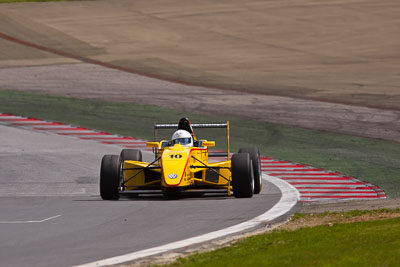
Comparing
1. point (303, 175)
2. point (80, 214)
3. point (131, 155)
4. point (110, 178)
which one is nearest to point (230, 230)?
point (80, 214)

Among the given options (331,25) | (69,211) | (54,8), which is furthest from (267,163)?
(54,8)

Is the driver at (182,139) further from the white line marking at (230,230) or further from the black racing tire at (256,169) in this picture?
the white line marking at (230,230)

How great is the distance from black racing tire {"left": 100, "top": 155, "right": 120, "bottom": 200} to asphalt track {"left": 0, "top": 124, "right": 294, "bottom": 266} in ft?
1.19

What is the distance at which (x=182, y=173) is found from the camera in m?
19.7

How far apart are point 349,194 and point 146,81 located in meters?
23.5

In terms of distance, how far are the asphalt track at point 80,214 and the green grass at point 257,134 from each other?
396 cm

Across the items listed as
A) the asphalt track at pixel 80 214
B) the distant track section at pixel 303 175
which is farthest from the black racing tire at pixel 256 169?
the distant track section at pixel 303 175

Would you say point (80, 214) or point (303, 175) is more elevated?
point (80, 214)

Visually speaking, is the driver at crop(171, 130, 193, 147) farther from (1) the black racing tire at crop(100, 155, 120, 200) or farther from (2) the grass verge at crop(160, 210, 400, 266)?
(2) the grass verge at crop(160, 210, 400, 266)

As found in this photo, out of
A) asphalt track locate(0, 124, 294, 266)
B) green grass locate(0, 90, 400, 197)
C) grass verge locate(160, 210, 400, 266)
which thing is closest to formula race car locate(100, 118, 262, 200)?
asphalt track locate(0, 124, 294, 266)

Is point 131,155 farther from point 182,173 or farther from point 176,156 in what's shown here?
point 182,173

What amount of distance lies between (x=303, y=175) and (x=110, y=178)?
22.8 ft

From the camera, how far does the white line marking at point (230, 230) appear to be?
12248 millimetres

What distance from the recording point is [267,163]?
27.7 metres
